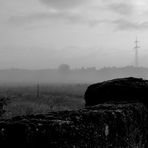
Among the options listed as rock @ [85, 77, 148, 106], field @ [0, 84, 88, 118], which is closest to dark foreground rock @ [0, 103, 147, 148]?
rock @ [85, 77, 148, 106]

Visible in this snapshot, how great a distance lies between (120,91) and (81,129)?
2256 millimetres

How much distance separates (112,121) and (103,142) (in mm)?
336

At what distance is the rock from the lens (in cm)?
554

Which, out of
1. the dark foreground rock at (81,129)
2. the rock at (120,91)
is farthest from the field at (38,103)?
the dark foreground rock at (81,129)

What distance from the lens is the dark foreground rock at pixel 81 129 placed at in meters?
3.05

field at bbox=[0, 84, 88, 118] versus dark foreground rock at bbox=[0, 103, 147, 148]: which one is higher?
dark foreground rock at bbox=[0, 103, 147, 148]

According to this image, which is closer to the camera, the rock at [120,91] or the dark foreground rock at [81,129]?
the dark foreground rock at [81,129]

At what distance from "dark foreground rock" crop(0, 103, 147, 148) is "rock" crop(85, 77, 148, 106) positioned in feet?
1.54

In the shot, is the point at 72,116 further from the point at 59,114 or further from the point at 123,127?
the point at 123,127

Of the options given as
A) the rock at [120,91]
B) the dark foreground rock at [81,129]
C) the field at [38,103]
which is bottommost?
the field at [38,103]

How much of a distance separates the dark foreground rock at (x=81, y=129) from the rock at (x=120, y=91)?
0.47 meters

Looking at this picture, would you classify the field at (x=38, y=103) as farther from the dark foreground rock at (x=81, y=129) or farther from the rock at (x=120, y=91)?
the dark foreground rock at (x=81, y=129)

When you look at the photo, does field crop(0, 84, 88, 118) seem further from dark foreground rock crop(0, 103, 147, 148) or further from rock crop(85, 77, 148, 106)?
dark foreground rock crop(0, 103, 147, 148)

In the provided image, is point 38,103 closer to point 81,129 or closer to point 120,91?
point 120,91
